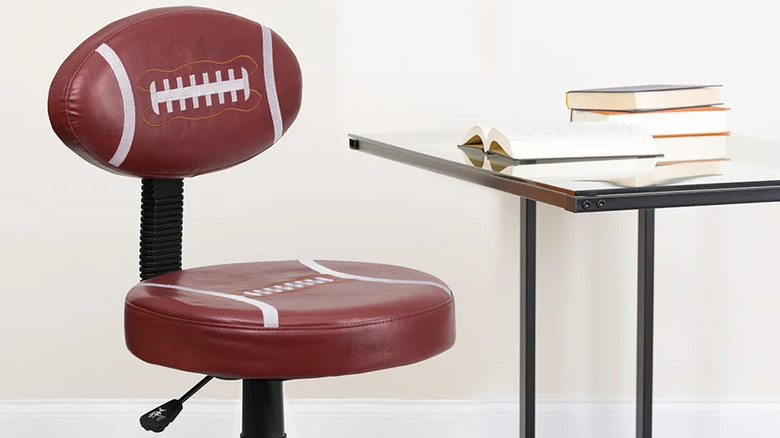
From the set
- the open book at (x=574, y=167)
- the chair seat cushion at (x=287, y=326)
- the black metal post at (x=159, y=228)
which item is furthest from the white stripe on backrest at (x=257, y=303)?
the open book at (x=574, y=167)

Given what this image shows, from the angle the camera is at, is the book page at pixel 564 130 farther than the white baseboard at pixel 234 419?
No

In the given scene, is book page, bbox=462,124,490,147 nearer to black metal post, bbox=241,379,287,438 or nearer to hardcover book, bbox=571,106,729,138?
hardcover book, bbox=571,106,729,138

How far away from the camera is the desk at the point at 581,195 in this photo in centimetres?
115

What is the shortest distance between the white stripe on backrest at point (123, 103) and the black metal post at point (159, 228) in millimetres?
87

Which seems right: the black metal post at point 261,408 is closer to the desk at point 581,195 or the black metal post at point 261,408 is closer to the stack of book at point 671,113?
the desk at point 581,195

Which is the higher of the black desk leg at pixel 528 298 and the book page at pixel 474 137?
the book page at pixel 474 137

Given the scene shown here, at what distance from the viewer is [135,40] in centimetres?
165

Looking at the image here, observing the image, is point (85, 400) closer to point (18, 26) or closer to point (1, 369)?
point (1, 369)

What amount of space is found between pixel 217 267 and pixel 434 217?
0.81 meters

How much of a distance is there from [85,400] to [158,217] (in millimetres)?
931

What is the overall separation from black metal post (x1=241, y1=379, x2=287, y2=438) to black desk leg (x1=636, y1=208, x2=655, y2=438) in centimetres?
87

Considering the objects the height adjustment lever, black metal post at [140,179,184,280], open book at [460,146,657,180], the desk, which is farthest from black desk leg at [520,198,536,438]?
the height adjustment lever

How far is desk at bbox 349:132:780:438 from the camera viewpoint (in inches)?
45.3

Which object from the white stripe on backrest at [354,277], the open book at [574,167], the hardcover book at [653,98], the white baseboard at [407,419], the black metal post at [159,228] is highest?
the hardcover book at [653,98]
